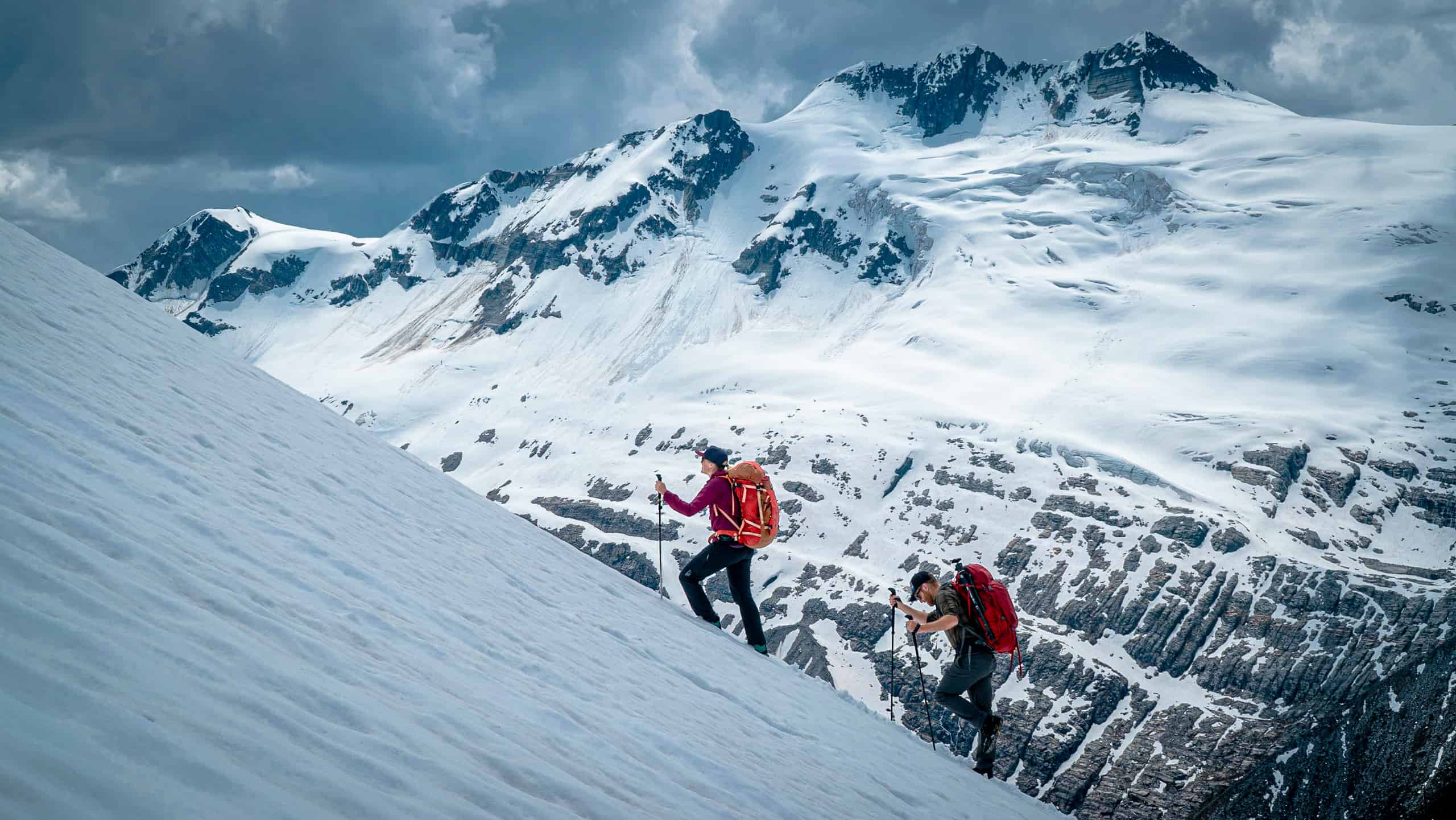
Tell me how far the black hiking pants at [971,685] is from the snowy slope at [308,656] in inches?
32.8

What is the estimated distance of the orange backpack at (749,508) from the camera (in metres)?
11.7

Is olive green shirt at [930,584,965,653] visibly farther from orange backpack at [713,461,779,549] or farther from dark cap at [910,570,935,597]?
orange backpack at [713,461,779,549]

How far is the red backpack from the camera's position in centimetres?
1095

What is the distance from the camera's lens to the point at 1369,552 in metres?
124

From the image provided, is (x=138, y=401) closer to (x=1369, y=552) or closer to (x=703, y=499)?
(x=703, y=499)

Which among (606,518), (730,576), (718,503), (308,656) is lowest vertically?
(606,518)

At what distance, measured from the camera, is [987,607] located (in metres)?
11.0

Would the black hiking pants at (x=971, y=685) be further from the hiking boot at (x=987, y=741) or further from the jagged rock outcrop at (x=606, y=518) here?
the jagged rock outcrop at (x=606, y=518)

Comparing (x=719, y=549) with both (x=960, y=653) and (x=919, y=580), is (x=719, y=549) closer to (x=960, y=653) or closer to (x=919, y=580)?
(x=919, y=580)

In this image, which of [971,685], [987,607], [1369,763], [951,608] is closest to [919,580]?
[951,608]

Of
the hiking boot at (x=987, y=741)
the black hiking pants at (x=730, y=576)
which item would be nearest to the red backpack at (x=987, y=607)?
the hiking boot at (x=987, y=741)

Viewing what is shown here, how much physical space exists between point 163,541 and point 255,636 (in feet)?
4.56

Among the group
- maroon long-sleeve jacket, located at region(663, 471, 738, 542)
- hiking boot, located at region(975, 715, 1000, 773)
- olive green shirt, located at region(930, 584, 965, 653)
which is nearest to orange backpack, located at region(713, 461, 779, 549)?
maroon long-sleeve jacket, located at region(663, 471, 738, 542)

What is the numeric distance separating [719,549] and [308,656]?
731 cm
